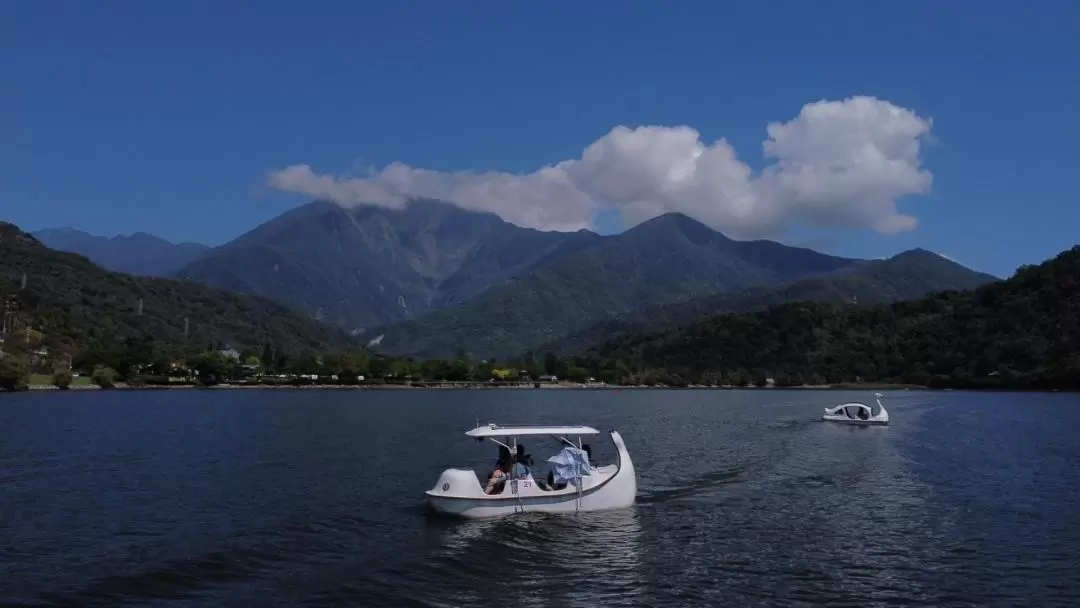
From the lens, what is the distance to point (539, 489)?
118 feet

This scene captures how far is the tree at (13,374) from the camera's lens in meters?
159

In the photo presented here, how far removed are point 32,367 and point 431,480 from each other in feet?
615

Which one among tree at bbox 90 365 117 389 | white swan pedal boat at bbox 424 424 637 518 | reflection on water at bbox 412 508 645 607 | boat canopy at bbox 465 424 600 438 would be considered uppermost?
tree at bbox 90 365 117 389

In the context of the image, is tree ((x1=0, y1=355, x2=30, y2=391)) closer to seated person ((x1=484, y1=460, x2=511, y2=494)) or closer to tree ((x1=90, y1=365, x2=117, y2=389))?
tree ((x1=90, y1=365, x2=117, y2=389))

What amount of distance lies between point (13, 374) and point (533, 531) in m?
160

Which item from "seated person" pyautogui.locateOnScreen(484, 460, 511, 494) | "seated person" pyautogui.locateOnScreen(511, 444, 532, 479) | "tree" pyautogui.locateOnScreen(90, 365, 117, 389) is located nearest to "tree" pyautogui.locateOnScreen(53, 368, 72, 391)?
"tree" pyautogui.locateOnScreen(90, 365, 117, 389)

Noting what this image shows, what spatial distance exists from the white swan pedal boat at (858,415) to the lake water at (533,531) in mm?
28580

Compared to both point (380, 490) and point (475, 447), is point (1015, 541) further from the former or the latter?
point (475, 447)

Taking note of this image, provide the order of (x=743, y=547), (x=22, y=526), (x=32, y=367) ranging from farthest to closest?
(x=32, y=367) < (x=22, y=526) < (x=743, y=547)

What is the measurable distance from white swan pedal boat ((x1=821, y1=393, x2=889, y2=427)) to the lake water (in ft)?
93.8

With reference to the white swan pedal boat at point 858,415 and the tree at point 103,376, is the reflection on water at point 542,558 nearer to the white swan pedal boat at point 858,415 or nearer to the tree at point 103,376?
the white swan pedal boat at point 858,415

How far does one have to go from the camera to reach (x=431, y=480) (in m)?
47.7

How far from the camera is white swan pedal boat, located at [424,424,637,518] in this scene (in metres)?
34.9

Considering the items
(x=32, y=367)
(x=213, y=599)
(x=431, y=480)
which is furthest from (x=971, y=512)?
(x=32, y=367)
